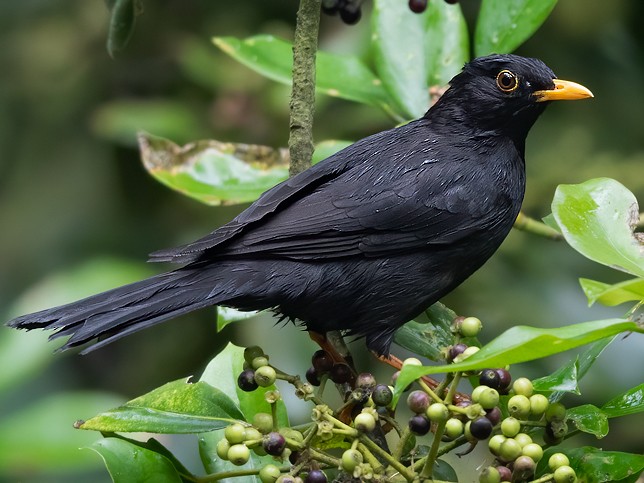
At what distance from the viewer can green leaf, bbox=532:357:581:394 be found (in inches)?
105

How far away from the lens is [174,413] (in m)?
2.73

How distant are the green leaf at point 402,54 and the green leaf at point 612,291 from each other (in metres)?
2.08

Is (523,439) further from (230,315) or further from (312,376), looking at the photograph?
(230,315)

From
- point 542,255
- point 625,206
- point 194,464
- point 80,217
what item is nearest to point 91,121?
point 80,217

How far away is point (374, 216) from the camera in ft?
12.4

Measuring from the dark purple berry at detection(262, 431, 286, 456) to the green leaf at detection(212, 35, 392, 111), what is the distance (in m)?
2.05

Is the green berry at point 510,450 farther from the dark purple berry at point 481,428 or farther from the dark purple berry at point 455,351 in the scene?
the dark purple berry at point 455,351

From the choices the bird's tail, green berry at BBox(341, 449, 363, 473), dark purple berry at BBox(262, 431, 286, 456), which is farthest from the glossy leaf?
green berry at BBox(341, 449, 363, 473)

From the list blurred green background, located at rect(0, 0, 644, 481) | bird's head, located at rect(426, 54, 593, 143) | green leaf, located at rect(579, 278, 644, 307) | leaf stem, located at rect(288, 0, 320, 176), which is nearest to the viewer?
green leaf, located at rect(579, 278, 644, 307)

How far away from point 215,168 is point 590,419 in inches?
80.4

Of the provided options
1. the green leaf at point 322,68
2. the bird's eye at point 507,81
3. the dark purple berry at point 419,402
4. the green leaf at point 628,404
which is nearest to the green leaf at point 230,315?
the green leaf at point 322,68

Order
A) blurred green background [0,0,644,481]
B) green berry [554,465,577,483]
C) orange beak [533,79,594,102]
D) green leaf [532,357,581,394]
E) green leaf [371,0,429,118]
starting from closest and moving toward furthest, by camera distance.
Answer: green berry [554,465,577,483]
green leaf [532,357,581,394]
orange beak [533,79,594,102]
green leaf [371,0,429,118]
blurred green background [0,0,644,481]

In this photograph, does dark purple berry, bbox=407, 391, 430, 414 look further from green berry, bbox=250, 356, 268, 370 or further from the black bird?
the black bird

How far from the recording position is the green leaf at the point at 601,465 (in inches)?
99.7
